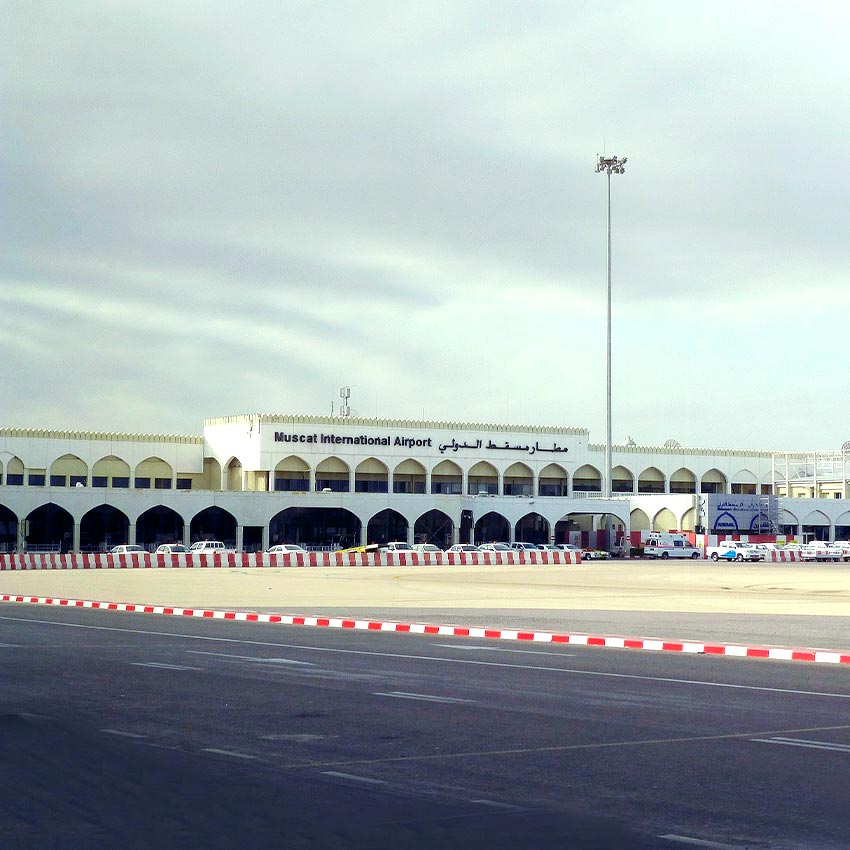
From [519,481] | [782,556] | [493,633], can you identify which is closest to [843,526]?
[782,556]

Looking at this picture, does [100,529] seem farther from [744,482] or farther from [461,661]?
[461,661]

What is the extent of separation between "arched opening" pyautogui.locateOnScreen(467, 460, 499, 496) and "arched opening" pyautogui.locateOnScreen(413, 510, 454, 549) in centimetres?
452

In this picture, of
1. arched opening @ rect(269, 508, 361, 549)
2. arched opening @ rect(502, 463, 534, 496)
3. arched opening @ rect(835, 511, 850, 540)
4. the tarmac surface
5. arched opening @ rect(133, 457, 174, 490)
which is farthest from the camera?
arched opening @ rect(835, 511, 850, 540)

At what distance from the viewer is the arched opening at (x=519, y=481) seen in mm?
92125

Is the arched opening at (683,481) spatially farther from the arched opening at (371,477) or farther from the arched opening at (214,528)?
the arched opening at (214,528)

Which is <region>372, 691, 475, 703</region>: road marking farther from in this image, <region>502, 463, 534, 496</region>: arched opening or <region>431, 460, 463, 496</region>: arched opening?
<region>502, 463, 534, 496</region>: arched opening


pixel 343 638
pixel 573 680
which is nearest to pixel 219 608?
pixel 343 638

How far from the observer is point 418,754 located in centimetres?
962

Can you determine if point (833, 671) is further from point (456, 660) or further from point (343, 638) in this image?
point (343, 638)

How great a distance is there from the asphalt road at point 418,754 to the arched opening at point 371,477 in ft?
229

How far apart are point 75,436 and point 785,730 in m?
74.2

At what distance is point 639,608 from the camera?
30.8 m

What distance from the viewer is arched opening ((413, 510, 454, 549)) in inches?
3423

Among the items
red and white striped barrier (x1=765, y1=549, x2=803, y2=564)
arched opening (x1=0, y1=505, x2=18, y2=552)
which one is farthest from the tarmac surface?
arched opening (x1=0, y1=505, x2=18, y2=552)
